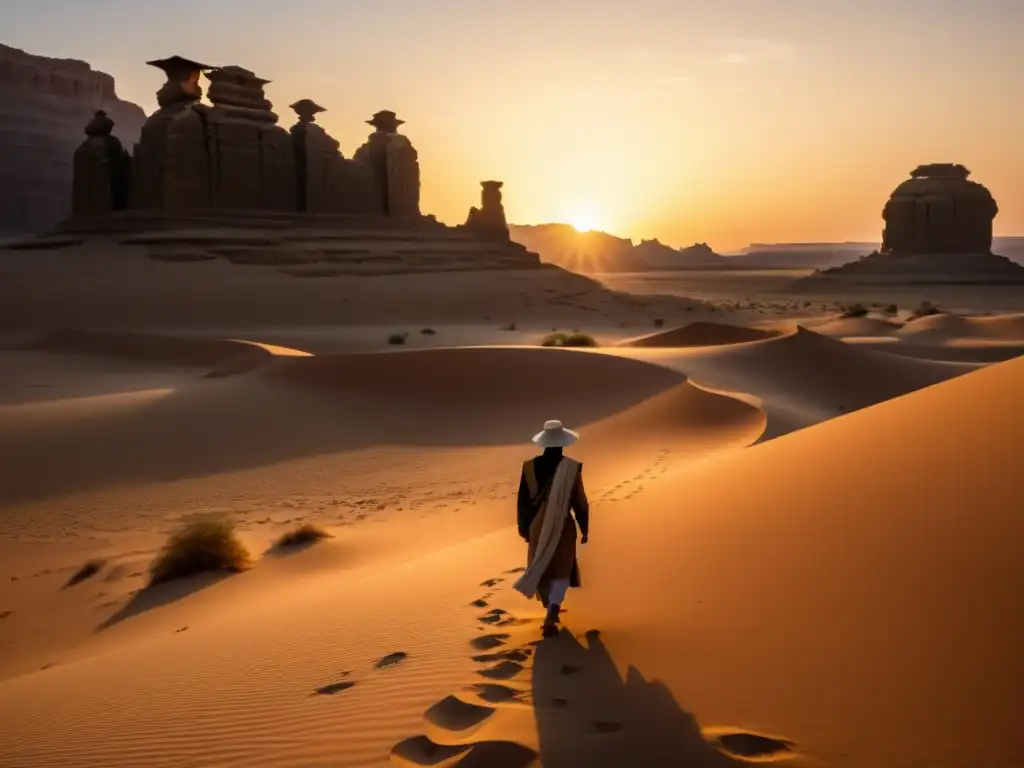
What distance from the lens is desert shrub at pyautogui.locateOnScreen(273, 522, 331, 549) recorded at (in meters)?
9.70

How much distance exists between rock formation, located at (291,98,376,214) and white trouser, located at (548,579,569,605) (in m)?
44.7

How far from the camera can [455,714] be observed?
429cm

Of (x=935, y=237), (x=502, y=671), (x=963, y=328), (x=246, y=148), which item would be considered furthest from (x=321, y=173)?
(x=935, y=237)

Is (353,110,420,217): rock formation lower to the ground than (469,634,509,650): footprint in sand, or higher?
higher

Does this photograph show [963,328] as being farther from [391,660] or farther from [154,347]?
[391,660]

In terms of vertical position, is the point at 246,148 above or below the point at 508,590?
above

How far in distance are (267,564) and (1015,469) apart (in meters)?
6.81

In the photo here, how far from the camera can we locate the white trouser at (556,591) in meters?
5.31

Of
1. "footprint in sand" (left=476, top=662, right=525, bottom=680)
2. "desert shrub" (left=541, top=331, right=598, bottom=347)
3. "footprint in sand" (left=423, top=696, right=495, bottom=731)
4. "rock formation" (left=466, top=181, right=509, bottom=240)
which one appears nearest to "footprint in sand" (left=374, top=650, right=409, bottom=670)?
"footprint in sand" (left=476, top=662, right=525, bottom=680)

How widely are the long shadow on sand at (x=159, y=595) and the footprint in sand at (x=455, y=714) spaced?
480 cm

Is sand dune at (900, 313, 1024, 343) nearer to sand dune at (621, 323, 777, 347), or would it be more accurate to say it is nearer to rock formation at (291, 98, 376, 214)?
sand dune at (621, 323, 777, 347)

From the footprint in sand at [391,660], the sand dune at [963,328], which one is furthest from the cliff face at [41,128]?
the footprint in sand at [391,660]

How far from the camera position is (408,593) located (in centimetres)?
665

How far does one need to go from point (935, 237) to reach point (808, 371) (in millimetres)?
62736
